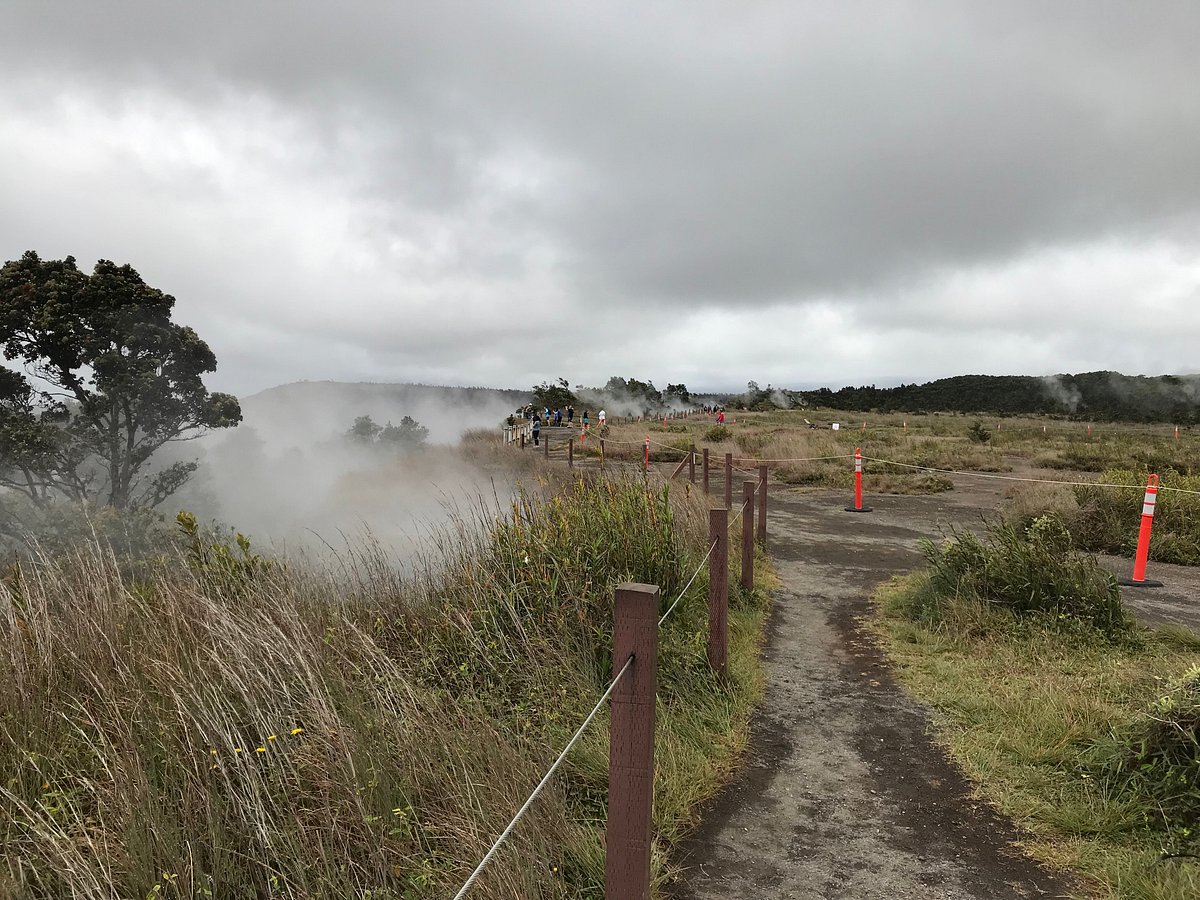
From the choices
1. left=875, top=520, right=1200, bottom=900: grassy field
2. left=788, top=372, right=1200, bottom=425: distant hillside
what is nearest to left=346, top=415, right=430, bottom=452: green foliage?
left=875, top=520, right=1200, bottom=900: grassy field

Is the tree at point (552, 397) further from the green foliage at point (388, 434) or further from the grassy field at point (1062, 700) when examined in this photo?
the grassy field at point (1062, 700)

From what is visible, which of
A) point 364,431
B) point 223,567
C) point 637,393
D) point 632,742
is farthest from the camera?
point 637,393

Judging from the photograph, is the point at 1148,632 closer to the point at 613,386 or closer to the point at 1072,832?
the point at 1072,832

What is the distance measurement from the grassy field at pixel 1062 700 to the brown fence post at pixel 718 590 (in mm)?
1413

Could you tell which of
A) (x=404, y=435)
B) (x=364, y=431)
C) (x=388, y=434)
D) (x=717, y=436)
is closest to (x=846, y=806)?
(x=717, y=436)

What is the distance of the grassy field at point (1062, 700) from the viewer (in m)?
2.87

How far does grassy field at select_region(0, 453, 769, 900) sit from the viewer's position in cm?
225

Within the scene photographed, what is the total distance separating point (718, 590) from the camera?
446 cm

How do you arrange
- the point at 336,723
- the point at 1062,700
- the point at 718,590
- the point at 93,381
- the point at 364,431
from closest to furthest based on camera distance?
the point at 336,723 → the point at 1062,700 → the point at 718,590 → the point at 93,381 → the point at 364,431

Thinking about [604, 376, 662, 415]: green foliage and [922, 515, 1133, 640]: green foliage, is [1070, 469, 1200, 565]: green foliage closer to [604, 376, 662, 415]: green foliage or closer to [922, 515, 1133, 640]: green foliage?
[922, 515, 1133, 640]: green foliage

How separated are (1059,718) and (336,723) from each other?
391 centimetres

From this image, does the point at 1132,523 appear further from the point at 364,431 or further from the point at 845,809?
the point at 364,431

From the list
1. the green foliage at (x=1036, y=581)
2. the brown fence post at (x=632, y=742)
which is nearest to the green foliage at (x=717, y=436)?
the green foliage at (x=1036, y=581)

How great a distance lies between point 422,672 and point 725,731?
185 cm
